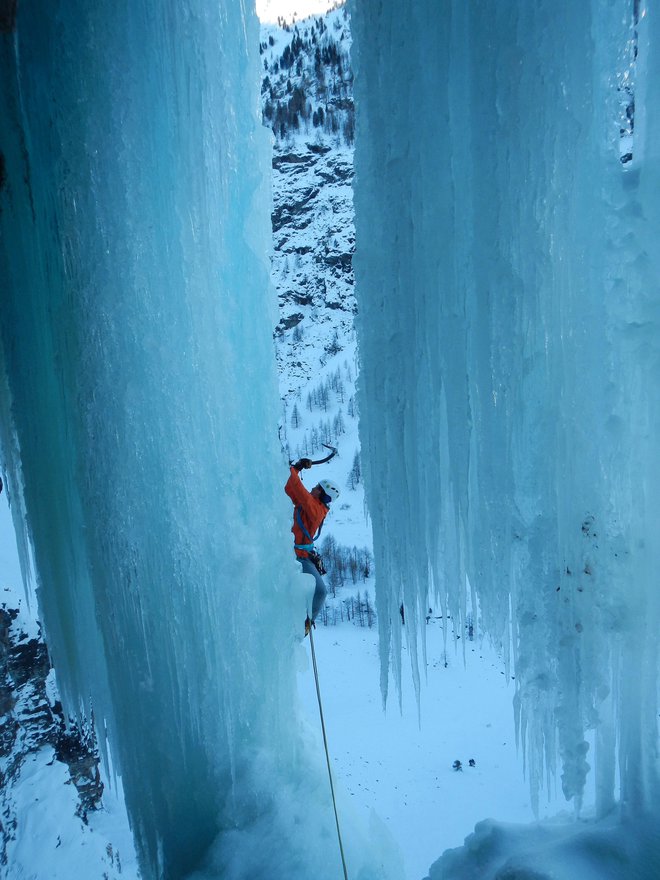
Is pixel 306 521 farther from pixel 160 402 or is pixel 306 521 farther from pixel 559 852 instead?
pixel 559 852

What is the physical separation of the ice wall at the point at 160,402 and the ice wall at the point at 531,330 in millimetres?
602

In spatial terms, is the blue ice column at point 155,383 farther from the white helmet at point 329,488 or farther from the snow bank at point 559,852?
the white helmet at point 329,488

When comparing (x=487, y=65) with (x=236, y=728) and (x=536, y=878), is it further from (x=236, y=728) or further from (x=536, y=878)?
(x=236, y=728)

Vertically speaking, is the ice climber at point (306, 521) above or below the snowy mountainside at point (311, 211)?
below

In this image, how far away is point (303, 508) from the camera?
417 centimetres

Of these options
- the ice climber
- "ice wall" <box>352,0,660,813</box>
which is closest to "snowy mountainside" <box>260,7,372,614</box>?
the ice climber

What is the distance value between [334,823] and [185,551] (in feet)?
4.50

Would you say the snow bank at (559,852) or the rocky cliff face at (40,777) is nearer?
the snow bank at (559,852)

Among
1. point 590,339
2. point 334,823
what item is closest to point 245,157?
point 590,339

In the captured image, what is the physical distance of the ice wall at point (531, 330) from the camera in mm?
1376

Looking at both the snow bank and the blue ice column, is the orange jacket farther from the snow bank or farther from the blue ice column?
the snow bank

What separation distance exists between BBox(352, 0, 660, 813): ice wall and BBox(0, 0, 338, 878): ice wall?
0.60 m

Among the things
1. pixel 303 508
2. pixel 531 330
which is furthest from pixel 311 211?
pixel 531 330

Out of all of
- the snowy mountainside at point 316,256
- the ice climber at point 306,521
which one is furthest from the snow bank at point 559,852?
the snowy mountainside at point 316,256
